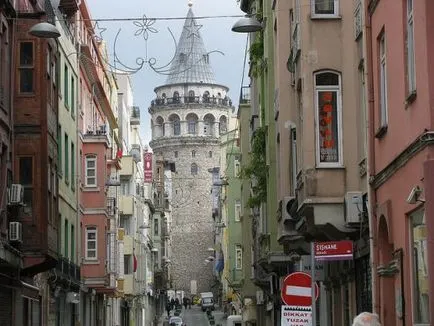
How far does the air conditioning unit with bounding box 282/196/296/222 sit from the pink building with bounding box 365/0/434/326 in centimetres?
874

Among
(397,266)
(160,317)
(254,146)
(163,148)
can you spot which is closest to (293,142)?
(254,146)

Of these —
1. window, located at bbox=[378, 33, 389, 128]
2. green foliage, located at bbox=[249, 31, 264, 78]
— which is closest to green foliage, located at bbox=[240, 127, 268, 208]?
green foliage, located at bbox=[249, 31, 264, 78]

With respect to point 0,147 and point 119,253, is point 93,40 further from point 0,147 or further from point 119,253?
point 0,147

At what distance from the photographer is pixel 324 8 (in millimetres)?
25453

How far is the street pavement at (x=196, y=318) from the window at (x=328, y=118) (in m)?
84.1

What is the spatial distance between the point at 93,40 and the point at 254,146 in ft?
53.0

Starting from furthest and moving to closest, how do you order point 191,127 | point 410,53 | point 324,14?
point 191,127 < point 324,14 < point 410,53

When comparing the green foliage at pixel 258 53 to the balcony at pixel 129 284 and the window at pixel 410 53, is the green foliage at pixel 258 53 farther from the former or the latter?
the balcony at pixel 129 284

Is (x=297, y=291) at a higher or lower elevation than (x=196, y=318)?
higher

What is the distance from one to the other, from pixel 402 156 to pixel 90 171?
115ft

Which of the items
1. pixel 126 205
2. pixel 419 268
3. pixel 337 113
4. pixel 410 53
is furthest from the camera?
pixel 126 205

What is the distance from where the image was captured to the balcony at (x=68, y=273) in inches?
1601

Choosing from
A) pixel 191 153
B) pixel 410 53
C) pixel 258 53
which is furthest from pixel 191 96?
pixel 410 53

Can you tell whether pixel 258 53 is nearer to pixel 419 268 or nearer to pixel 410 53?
pixel 410 53
